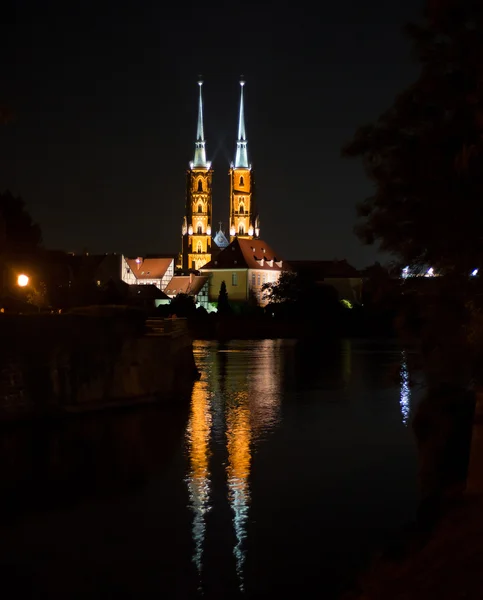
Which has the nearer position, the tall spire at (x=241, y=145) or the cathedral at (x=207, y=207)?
the cathedral at (x=207, y=207)

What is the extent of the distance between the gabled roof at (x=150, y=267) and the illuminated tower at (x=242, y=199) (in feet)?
69.6

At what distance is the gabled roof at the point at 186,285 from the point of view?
5502 inches

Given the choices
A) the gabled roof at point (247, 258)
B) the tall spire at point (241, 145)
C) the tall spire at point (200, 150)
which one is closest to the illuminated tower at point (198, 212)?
→ the tall spire at point (200, 150)

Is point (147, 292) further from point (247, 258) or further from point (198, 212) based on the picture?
point (198, 212)

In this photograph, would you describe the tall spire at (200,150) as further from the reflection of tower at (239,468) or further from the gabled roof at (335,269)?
the reflection of tower at (239,468)

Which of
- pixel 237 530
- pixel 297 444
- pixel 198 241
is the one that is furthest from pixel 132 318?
pixel 198 241

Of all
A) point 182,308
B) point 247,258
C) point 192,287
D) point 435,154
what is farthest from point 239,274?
point 435,154

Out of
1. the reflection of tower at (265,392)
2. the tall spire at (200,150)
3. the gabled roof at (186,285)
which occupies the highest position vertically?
the tall spire at (200,150)

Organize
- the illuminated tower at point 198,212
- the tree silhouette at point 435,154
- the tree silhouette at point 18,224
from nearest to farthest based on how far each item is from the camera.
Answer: the tree silhouette at point 435,154 → the tree silhouette at point 18,224 → the illuminated tower at point 198,212

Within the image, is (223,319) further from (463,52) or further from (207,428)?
(463,52)

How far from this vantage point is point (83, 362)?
3161cm

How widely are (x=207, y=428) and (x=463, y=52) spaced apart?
19522 millimetres

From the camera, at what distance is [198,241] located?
16650 centimetres

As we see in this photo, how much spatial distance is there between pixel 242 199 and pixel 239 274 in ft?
117
